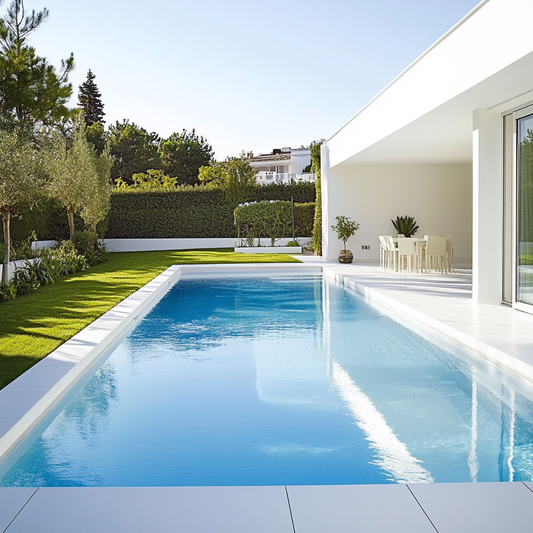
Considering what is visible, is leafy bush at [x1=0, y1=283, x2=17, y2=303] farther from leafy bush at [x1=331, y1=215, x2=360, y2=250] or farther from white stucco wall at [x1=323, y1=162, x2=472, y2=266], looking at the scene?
white stucco wall at [x1=323, y1=162, x2=472, y2=266]

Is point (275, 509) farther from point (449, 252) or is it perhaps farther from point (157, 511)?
point (449, 252)

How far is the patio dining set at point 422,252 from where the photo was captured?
13.8 metres

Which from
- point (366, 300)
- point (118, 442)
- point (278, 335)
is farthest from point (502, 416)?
point (366, 300)

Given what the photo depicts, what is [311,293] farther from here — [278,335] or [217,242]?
[217,242]

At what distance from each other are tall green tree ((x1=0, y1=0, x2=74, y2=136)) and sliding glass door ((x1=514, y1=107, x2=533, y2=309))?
62.2ft

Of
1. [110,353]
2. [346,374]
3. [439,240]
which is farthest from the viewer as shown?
[439,240]

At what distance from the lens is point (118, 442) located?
12.8ft

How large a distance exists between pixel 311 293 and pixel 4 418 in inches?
338

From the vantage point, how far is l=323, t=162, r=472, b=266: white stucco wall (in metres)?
17.8

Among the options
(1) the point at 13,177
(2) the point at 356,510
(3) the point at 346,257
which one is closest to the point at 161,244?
(3) the point at 346,257

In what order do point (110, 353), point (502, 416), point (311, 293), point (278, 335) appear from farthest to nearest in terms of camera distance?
point (311, 293) < point (278, 335) < point (110, 353) < point (502, 416)

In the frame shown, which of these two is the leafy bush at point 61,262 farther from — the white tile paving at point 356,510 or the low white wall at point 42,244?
the white tile paving at point 356,510

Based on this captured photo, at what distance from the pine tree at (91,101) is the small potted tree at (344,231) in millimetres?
34867

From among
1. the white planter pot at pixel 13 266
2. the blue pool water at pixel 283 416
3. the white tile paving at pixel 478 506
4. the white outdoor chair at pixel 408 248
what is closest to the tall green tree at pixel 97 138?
the white planter pot at pixel 13 266
